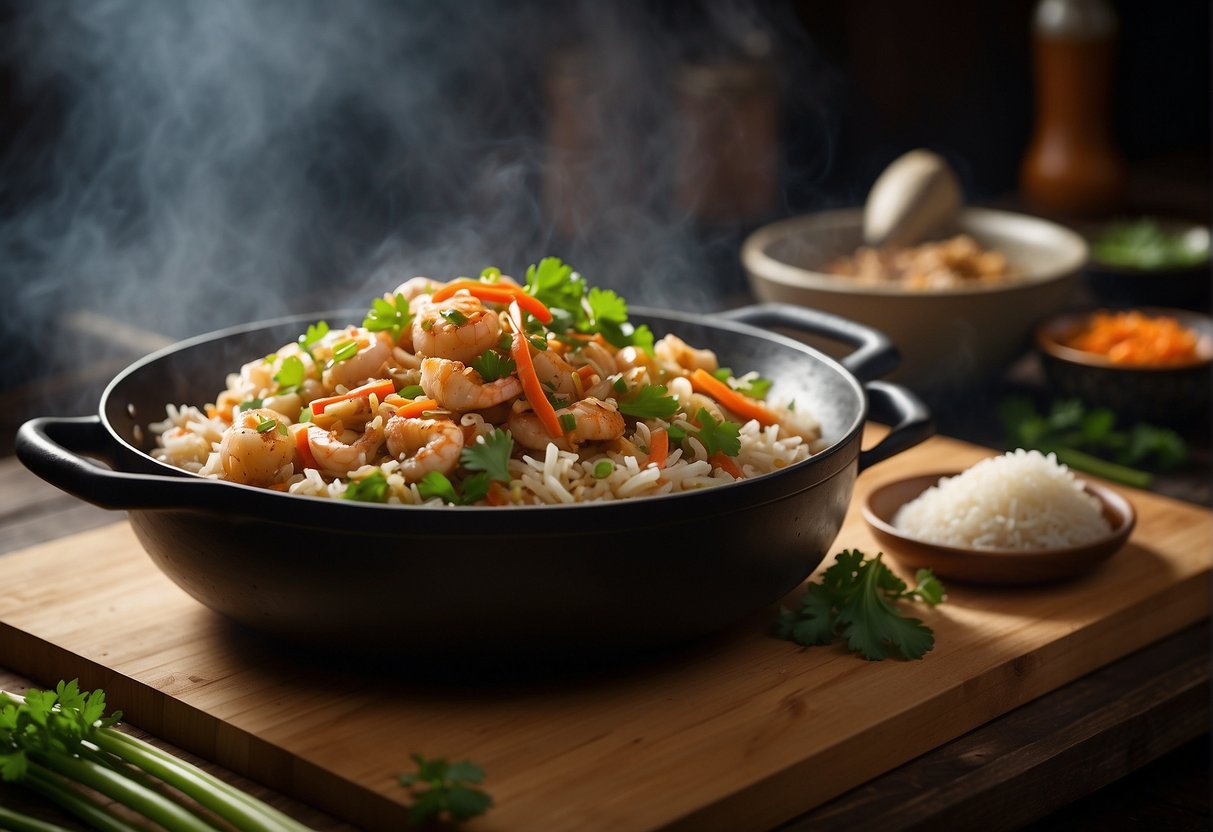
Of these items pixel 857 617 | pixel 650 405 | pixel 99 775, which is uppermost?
pixel 650 405

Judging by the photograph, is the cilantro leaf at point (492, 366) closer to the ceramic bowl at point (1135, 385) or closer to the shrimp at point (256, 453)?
the shrimp at point (256, 453)

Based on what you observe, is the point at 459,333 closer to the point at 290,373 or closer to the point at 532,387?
the point at 532,387

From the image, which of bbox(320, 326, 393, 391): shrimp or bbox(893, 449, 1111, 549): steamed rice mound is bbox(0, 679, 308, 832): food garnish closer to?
bbox(320, 326, 393, 391): shrimp

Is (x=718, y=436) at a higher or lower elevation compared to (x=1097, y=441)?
higher

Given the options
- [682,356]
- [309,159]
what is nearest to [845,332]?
[682,356]

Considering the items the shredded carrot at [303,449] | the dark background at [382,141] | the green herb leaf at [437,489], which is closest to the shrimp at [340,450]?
the shredded carrot at [303,449]

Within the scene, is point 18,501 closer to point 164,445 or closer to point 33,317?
point 164,445
